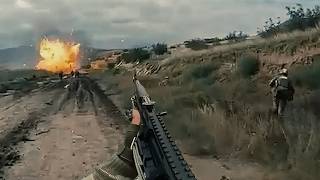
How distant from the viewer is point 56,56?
3098 inches

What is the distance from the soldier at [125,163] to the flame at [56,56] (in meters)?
70.2

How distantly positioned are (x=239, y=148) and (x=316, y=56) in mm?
9745

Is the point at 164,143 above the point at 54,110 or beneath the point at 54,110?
above

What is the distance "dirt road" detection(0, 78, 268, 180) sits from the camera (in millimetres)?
13883

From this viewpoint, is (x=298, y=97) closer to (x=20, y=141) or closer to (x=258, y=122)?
(x=258, y=122)

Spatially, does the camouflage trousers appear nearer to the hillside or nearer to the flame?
the hillside

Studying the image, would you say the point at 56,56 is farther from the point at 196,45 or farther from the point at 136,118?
the point at 136,118

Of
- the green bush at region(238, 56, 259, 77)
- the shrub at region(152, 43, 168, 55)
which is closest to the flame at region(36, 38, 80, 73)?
the shrub at region(152, 43, 168, 55)

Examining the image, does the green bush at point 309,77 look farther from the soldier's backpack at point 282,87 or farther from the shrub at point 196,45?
the shrub at point 196,45

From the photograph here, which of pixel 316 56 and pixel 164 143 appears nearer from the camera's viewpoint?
pixel 164 143

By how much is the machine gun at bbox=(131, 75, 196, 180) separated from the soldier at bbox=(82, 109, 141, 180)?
0.44ft

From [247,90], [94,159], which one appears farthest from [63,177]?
[247,90]

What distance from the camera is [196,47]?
218ft

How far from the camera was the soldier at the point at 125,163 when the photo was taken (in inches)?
299
